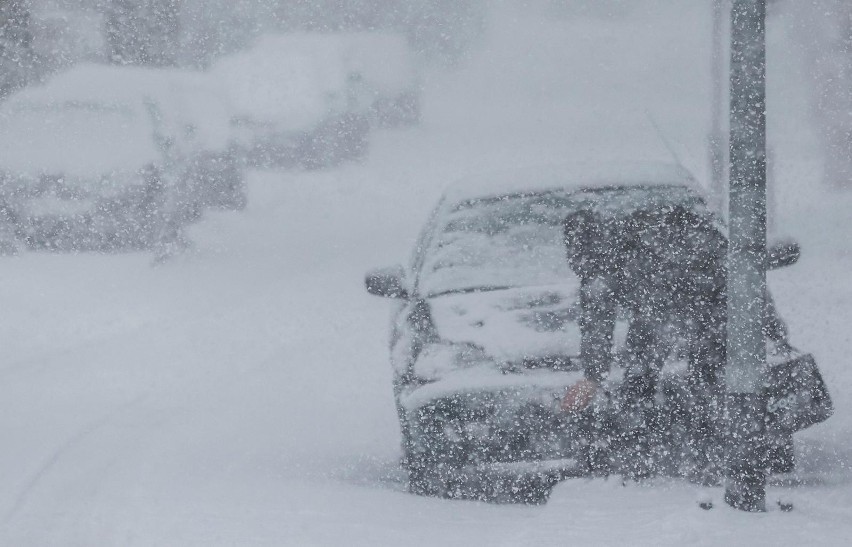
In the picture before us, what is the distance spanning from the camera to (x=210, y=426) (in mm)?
5426

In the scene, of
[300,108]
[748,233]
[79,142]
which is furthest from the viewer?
[300,108]

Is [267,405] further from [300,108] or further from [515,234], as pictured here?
[300,108]

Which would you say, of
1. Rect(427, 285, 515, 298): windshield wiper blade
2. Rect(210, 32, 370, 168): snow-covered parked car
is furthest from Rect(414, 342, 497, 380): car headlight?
Rect(210, 32, 370, 168): snow-covered parked car

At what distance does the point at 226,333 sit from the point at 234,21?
24.3 meters

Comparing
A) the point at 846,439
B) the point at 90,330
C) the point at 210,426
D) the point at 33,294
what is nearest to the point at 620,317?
the point at 846,439

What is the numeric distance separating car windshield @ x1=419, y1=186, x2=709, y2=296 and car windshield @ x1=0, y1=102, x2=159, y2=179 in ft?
23.7

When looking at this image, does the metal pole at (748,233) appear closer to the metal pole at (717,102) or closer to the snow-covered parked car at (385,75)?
the metal pole at (717,102)

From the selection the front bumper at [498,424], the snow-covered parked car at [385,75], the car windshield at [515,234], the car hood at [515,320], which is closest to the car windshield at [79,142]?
the car windshield at [515,234]

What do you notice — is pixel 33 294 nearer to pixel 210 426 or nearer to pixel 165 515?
pixel 210 426

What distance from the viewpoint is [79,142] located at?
11.9 m

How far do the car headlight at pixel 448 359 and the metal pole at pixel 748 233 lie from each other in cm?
83

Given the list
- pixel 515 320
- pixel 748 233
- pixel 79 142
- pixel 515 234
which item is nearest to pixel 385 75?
pixel 79 142

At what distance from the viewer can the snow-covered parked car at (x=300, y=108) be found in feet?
74.2

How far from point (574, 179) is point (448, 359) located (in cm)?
138
